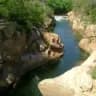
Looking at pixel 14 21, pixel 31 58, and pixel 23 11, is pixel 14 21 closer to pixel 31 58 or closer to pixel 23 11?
pixel 23 11

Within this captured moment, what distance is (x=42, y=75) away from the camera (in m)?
31.1

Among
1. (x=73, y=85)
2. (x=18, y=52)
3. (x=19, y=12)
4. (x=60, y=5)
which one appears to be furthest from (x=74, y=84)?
(x=60, y=5)

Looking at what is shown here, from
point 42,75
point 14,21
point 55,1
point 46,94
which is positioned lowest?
point 55,1

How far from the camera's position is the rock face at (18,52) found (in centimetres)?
2752

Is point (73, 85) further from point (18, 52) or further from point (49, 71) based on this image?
point (49, 71)

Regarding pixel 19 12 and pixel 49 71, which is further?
pixel 49 71

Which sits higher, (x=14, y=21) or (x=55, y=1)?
(x=14, y=21)

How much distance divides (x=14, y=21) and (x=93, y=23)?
13.4 meters

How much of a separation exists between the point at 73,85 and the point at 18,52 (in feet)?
25.6

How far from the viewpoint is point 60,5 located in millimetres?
78312

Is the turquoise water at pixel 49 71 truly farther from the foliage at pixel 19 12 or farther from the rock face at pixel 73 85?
the foliage at pixel 19 12

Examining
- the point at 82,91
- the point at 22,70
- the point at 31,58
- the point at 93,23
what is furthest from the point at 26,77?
the point at 93,23

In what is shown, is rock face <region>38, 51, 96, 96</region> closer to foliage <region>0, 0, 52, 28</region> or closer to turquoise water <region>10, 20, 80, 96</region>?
turquoise water <region>10, 20, 80, 96</region>

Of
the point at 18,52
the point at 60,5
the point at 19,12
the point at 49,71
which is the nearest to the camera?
the point at 18,52
